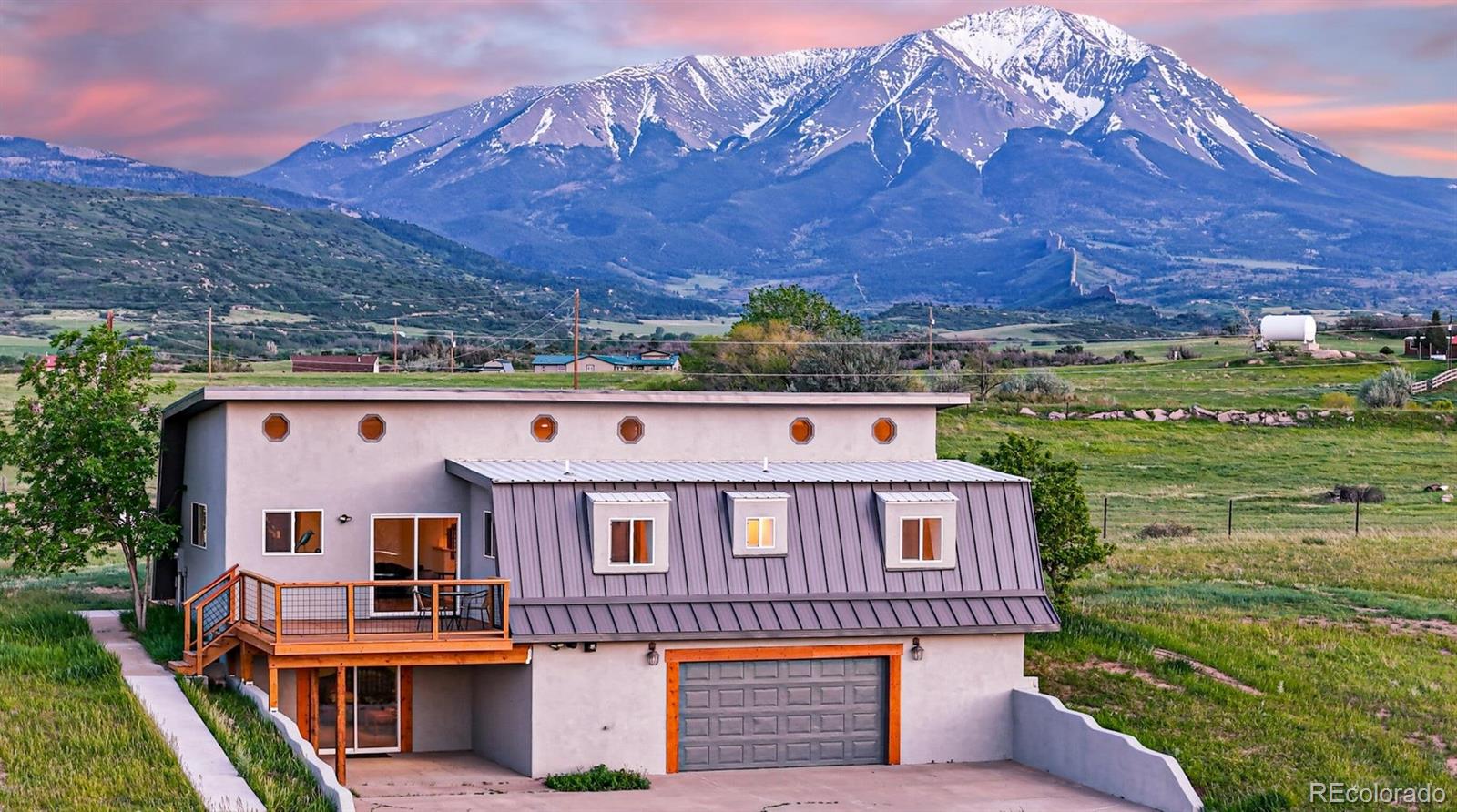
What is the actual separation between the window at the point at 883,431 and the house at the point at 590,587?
1.43 meters

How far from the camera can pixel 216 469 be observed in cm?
2820

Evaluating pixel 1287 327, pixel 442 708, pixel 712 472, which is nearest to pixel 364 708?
pixel 442 708

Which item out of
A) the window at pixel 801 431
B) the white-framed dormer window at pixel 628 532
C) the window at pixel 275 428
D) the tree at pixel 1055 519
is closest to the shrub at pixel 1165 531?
the tree at pixel 1055 519

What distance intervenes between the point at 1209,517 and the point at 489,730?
28864mm

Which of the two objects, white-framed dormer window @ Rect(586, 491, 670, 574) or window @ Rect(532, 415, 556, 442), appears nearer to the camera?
white-framed dormer window @ Rect(586, 491, 670, 574)

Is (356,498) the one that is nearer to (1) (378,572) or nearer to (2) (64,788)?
(1) (378,572)

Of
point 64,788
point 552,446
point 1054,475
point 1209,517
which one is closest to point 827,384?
point 1209,517

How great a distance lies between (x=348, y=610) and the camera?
24.7 metres

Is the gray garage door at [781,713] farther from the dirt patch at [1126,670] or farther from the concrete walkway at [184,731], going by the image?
the concrete walkway at [184,731]

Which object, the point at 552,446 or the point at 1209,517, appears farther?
the point at 1209,517

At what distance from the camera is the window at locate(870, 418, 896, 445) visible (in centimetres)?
3042

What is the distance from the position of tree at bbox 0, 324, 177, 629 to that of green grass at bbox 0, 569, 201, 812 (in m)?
1.36

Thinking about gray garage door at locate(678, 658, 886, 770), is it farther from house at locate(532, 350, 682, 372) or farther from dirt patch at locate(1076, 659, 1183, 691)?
house at locate(532, 350, 682, 372)

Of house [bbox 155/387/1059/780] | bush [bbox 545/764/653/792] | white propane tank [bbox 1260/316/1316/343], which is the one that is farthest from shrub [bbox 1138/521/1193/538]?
white propane tank [bbox 1260/316/1316/343]
